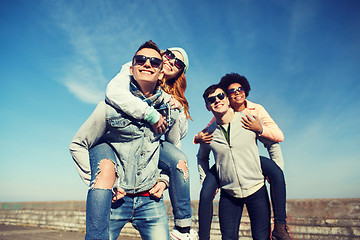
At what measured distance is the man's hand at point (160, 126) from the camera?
1.68m

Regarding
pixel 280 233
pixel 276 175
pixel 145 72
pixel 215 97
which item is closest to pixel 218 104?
pixel 215 97

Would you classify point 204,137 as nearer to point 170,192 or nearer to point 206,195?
point 206,195

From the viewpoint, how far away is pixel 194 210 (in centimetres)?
748

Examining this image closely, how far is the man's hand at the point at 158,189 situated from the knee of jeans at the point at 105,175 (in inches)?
13.6

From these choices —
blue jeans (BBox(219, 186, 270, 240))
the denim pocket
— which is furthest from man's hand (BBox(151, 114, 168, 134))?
blue jeans (BBox(219, 186, 270, 240))

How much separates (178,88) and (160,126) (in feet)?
2.63

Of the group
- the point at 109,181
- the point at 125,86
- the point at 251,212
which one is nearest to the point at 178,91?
the point at 125,86

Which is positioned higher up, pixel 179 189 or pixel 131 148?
pixel 131 148

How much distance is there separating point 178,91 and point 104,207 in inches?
53.1

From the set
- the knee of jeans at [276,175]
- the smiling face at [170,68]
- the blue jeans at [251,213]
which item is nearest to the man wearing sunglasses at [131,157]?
the smiling face at [170,68]

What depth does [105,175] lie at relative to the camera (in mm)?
1430

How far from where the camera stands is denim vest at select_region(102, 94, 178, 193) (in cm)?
161

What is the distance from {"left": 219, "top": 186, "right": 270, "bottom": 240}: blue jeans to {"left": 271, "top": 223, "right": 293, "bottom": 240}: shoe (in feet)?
0.59

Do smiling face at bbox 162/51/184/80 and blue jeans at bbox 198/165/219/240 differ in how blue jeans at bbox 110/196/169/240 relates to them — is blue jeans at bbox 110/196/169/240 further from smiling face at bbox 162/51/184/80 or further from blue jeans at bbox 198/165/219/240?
smiling face at bbox 162/51/184/80
